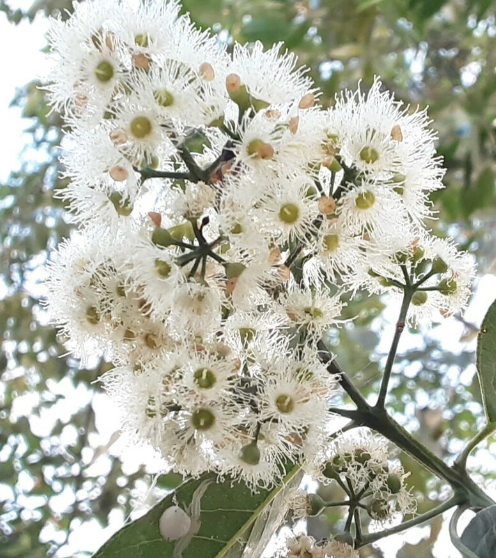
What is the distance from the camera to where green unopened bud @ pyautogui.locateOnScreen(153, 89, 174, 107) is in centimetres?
69

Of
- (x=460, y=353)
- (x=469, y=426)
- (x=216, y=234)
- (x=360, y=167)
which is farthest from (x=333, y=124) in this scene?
(x=469, y=426)

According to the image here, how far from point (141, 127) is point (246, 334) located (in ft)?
0.73

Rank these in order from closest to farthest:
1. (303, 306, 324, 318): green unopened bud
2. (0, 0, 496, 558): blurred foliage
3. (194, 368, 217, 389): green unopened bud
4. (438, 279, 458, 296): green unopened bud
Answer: (194, 368, 217, 389): green unopened bud
(303, 306, 324, 318): green unopened bud
(438, 279, 458, 296): green unopened bud
(0, 0, 496, 558): blurred foliage

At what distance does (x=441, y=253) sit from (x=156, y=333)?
351 millimetres

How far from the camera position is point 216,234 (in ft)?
2.36

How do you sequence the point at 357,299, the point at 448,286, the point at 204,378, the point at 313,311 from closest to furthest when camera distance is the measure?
the point at 204,378, the point at 313,311, the point at 448,286, the point at 357,299

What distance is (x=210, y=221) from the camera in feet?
2.36

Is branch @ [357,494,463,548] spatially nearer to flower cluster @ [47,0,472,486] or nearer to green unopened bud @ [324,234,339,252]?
flower cluster @ [47,0,472,486]

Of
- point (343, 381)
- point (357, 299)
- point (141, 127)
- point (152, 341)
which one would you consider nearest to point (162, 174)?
point (141, 127)

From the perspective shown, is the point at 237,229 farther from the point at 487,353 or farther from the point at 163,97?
the point at 487,353

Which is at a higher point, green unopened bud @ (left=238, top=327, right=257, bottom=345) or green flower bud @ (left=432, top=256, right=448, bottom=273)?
green flower bud @ (left=432, top=256, right=448, bottom=273)

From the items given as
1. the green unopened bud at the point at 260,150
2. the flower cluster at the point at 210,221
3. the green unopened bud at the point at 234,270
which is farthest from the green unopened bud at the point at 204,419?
the green unopened bud at the point at 260,150

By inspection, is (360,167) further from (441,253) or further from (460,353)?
(460,353)

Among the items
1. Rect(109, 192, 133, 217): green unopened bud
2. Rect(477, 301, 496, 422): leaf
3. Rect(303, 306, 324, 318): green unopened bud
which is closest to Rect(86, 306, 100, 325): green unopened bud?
Rect(109, 192, 133, 217): green unopened bud
